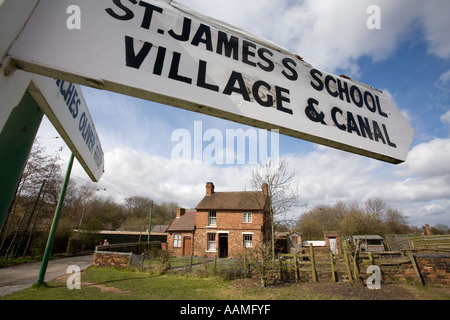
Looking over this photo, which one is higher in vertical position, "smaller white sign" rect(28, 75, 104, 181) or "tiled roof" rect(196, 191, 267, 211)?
"tiled roof" rect(196, 191, 267, 211)

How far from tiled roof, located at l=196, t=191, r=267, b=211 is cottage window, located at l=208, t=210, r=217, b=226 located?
25.2 inches

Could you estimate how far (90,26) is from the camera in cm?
101

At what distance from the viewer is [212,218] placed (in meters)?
26.4

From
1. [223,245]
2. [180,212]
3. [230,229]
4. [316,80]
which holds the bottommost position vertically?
[223,245]

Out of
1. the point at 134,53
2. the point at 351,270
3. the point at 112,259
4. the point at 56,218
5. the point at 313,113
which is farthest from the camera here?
the point at 112,259

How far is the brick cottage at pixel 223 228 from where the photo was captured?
80.6 feet

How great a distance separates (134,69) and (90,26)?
297mm

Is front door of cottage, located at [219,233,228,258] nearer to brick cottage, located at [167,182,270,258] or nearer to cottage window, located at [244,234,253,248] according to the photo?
brick cottage, located at [167,182,270,258]

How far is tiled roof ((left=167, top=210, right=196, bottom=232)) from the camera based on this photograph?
27.2 meters

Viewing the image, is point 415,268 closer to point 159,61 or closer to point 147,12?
point 159,61

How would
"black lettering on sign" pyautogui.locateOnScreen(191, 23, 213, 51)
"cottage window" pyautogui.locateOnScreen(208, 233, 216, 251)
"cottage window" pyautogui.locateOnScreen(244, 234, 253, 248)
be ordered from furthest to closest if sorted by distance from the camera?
1. "cottage window" pyautogui.locateOnScreen(208, 233, 216, 251)
2. "cottage window" pyautogui.locateOnScreen(244, 234, 253, 248)
3. "black lettering on sign" pyautogui.locateOnScreen(191, 23, 213, 51)

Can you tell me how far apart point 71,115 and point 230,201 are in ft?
87.1

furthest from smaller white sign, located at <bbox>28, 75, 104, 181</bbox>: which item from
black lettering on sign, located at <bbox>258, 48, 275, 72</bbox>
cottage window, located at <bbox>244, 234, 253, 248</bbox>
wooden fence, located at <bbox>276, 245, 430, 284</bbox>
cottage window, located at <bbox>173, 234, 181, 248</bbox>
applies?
cottage window, located at <bbox>173, 234, 181, 248</bbox>

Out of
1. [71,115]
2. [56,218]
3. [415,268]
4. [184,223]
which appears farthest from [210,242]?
[71,115]
